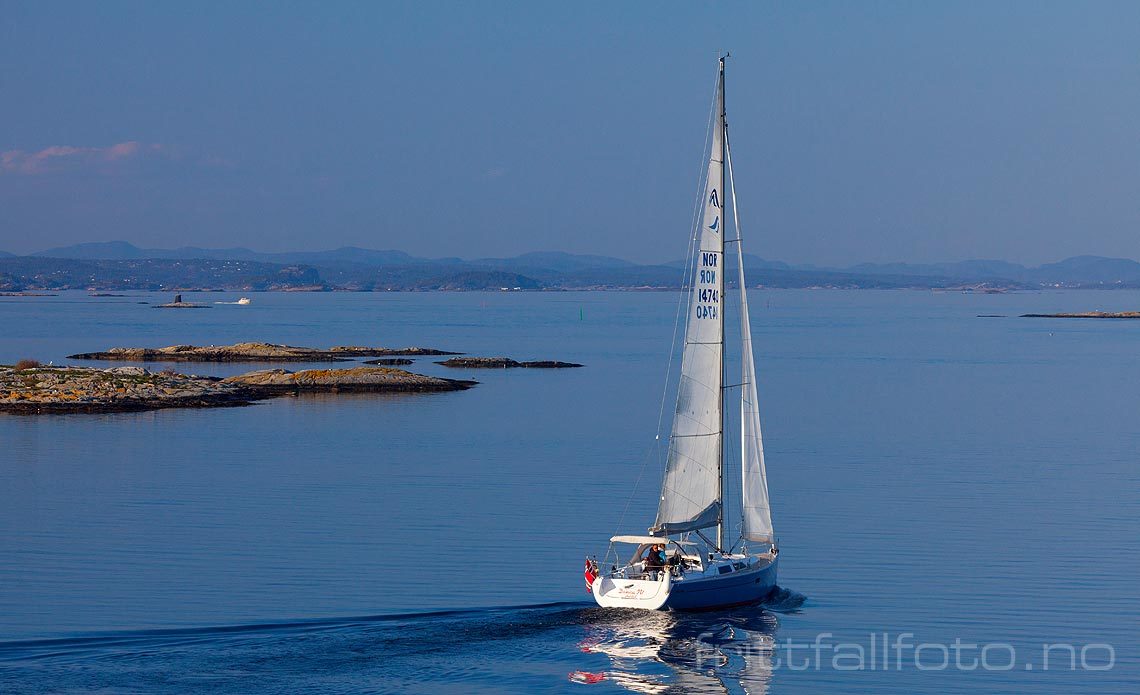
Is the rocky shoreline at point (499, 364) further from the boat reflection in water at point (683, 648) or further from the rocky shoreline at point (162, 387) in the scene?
the boat reflection in water at point (683, 648)

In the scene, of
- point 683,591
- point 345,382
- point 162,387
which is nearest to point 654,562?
point 683,591

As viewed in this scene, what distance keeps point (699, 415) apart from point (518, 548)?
745 centimetres

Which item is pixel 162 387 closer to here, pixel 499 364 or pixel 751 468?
pixel 499 364

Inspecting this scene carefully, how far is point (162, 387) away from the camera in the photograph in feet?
237

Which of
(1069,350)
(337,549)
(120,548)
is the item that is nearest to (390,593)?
(337,549)

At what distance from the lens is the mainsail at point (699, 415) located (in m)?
29.0

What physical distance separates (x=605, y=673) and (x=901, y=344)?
115340 mm

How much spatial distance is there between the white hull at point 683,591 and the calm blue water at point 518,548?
417 mm

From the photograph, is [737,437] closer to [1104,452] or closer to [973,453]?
[973,453]

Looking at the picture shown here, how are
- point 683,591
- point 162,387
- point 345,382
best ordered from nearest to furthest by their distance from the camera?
point 683,591 < point 162,387 < point 345,382

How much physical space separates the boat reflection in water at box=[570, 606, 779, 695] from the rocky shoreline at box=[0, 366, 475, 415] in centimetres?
4537

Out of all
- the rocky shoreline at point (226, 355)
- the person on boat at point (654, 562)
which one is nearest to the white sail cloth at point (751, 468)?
the person on boat at point (654, 562)

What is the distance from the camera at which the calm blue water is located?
24.6 meters

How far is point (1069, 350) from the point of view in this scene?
127 m
